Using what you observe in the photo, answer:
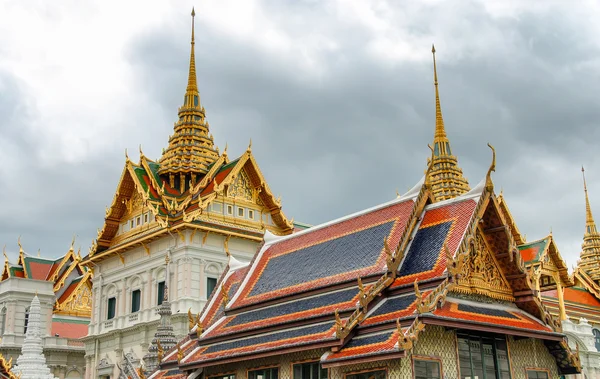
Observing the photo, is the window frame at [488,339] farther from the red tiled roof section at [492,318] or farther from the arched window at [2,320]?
the arched window at [2,320]

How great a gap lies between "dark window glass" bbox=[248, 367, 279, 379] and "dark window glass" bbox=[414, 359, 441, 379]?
146 inches

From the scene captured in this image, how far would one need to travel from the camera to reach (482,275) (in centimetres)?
1625

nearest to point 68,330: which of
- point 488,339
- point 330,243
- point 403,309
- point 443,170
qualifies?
point 443,170

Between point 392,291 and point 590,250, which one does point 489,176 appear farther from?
point 590,250

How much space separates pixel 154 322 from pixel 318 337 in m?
24.2

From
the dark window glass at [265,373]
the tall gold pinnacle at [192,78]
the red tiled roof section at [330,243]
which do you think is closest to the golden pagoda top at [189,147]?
A: the tall gold pinnacle at [192,78]

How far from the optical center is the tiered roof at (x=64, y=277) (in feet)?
179

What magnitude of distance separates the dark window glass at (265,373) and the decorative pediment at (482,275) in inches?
174

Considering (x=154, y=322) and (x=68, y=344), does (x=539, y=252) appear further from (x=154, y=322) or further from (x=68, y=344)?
(x=68, y=344)

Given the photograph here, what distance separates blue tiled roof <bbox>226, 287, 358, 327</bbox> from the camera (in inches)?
655

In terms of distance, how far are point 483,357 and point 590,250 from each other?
58334mm

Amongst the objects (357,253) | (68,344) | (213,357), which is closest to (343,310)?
(357,253)

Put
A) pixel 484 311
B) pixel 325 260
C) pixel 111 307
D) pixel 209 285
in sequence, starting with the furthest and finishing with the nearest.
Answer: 1. pixel 111 307
2. pixel 209 285
3. pixel 325 260
4. pixel 484 311

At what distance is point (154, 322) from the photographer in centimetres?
3812
